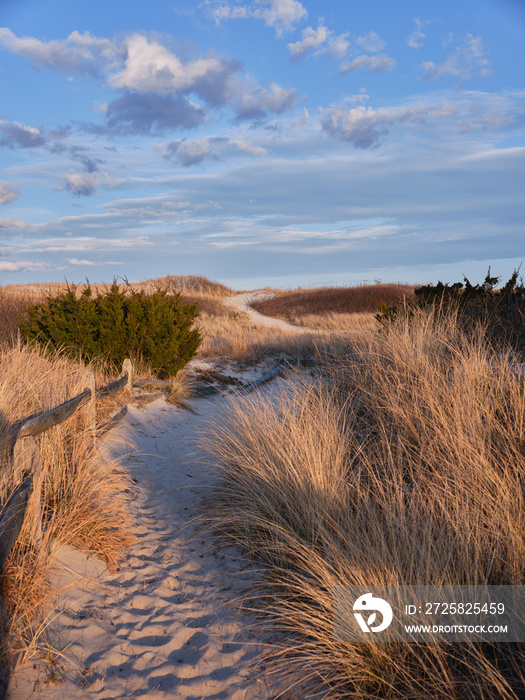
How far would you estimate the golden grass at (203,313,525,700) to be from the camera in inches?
98.0

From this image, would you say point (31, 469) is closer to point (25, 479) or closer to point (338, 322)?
point (25, 479)

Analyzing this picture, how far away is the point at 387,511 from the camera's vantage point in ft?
10.4

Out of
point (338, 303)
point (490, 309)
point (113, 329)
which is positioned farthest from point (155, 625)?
point (338, 303)

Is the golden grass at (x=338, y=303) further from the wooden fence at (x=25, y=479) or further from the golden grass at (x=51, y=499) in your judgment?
the wooden fence at (x=25, y=479)

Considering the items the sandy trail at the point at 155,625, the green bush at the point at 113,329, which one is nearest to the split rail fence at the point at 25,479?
the sandy trail at the point at 155,625

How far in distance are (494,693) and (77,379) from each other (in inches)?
237

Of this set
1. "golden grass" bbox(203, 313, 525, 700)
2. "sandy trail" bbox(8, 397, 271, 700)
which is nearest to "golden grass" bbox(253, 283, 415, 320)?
"golden grass" bbox(203, 313, 525, 700)

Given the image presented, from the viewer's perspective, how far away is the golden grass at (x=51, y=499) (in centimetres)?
282

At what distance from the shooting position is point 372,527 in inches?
122

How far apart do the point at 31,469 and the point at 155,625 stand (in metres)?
1.42

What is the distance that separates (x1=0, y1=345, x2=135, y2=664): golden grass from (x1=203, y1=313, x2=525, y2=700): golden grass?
1.00 m

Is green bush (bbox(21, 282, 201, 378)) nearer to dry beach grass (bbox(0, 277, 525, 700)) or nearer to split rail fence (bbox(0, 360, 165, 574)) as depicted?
dry beach grass (bbox(0, 277, 525, 700))

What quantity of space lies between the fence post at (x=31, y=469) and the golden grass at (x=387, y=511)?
4.96 ft

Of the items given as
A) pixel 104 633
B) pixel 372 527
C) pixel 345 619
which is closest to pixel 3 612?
pixel 104 633
